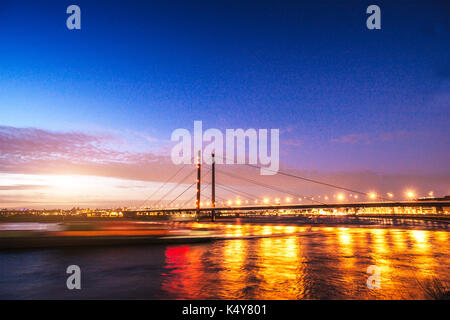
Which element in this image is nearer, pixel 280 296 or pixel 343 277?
pixel 280 296

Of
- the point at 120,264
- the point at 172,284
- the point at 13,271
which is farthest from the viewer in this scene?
the point at 120,264

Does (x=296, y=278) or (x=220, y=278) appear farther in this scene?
(x=220, y=278)

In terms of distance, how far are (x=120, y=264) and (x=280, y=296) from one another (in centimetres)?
759

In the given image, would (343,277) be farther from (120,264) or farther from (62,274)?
(62,274)

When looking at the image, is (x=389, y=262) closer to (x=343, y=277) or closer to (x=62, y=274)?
(x=343, y=277)
